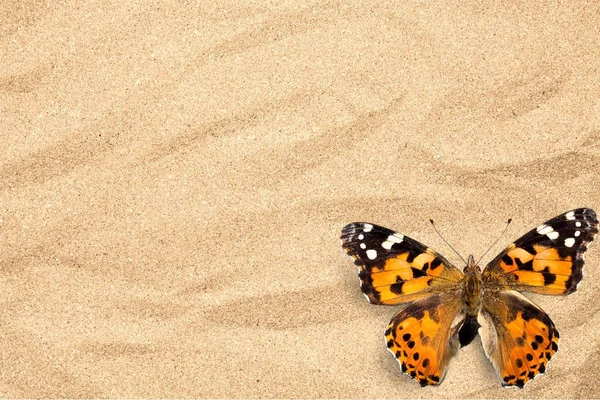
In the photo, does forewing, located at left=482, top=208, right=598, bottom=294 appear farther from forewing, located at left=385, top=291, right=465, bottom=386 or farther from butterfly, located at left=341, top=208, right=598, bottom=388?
forewing, located at left=385, top=291, right=465, bottom=386

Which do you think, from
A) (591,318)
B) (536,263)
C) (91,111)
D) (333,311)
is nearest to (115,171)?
(91,111)

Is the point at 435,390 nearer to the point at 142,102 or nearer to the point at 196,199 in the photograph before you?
the point at 196,199

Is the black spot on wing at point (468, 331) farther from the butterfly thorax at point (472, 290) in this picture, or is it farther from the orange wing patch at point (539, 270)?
the orange wing patch at point (539, 270)

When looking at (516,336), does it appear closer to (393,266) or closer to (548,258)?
(548,258)

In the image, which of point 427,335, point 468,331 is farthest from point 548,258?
point 427,335

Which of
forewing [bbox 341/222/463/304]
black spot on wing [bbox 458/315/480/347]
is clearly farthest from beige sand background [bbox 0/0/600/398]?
forewing [bbox 341/222/463/304]

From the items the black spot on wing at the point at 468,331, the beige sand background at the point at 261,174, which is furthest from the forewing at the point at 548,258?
the beige sand background at the point at 261,174
